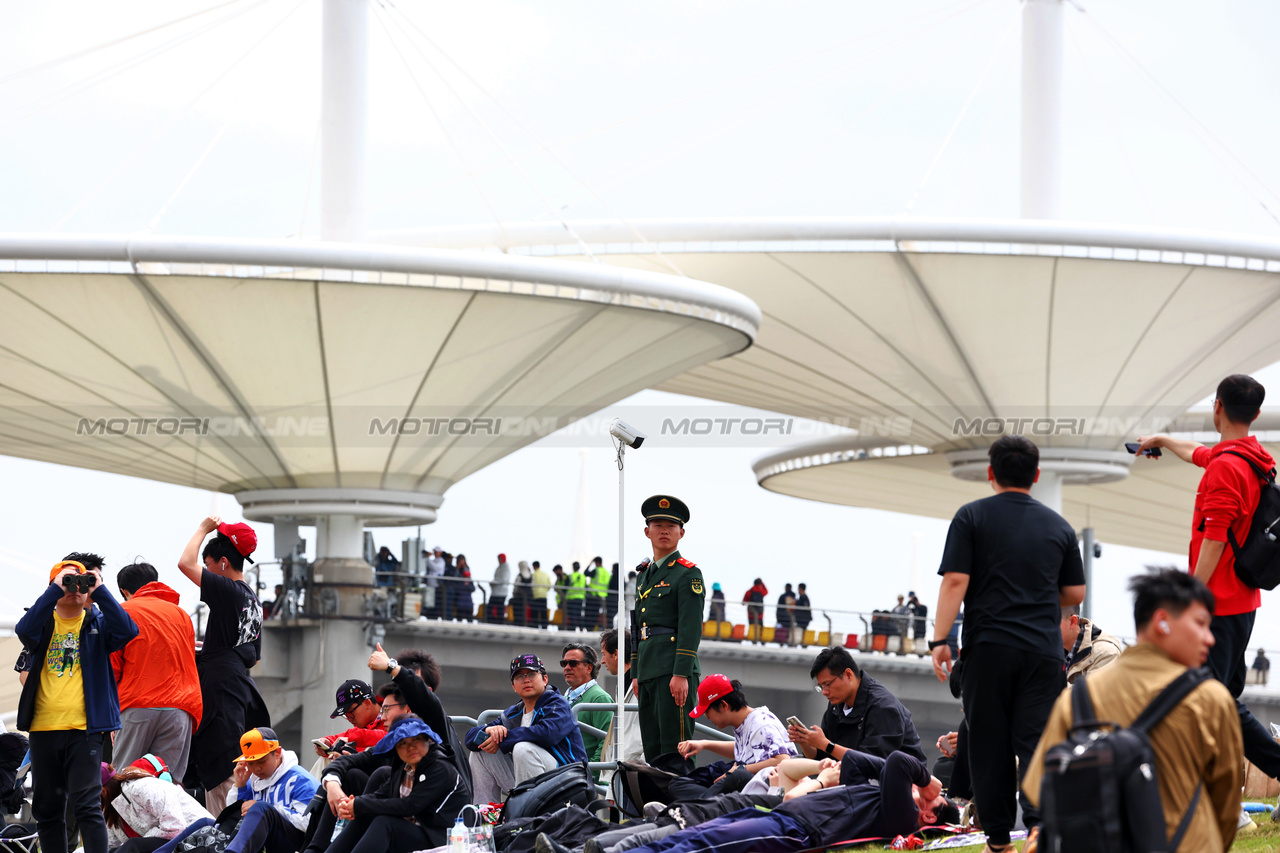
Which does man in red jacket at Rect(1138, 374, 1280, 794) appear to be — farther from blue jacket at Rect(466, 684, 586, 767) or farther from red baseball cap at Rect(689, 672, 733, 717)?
blue jacket at Rect(466, 684, 586, 767)

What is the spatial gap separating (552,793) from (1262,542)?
155 inches

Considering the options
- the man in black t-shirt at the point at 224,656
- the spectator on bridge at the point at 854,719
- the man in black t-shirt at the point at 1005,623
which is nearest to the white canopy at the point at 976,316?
the man in black t-shirt at the point at 224,656

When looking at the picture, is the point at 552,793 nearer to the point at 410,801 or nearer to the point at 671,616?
the point at 410,801

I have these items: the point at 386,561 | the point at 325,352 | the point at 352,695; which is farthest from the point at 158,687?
the point at 386,561

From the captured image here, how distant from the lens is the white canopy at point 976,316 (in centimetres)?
2130

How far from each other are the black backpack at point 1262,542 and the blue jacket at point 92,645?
5.06 m

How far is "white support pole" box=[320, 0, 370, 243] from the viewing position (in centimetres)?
1984

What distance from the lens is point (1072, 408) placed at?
2473 centimetres

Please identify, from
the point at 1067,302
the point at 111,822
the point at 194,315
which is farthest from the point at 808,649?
the point at 111,822

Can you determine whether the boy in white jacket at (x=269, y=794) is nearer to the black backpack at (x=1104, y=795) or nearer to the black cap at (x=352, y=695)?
the black cap at (x=352, y=695)

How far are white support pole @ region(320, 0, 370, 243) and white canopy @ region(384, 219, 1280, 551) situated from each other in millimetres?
2786

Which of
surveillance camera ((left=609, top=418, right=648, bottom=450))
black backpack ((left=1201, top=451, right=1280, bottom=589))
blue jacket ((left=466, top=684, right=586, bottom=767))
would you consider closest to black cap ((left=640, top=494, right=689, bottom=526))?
surveillance camera ((left=609, top=418, right=648, bottom=450))

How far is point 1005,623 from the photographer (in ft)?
18.5

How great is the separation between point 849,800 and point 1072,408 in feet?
59.8
